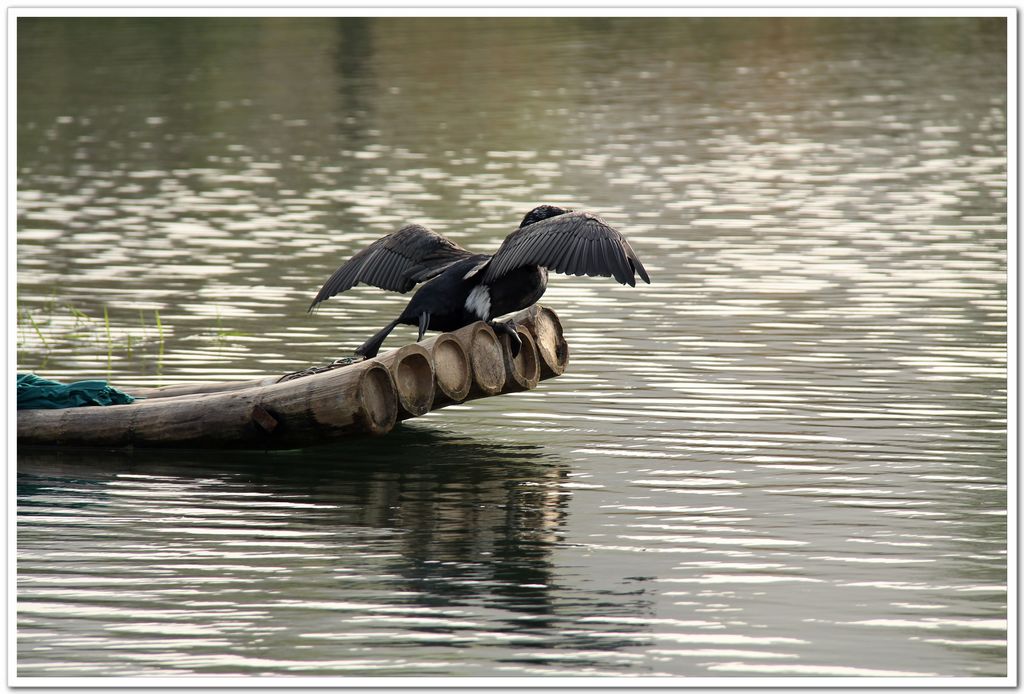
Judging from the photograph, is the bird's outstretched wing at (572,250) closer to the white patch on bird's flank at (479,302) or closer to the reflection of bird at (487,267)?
the reflection of bird at (487,267)

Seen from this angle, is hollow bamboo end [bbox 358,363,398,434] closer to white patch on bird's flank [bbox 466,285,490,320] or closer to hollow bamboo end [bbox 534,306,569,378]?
white patch on bird's flank [bbox 466,285,490,320]

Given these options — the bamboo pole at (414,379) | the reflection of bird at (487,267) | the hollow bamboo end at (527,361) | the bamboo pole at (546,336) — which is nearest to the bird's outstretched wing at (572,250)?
the reflection of bird at (487,267)

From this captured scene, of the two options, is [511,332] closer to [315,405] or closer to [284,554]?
[315,405]

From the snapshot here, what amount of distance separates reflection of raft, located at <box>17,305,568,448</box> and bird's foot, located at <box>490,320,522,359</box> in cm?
8

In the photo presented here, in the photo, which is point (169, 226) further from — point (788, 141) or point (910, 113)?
point (910, 113)

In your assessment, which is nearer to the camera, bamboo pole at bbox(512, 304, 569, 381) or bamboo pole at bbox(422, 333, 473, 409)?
bamboo pole at bbox(422, 333, 473, 409)

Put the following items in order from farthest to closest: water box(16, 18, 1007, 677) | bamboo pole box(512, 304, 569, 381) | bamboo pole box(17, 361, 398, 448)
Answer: bamboo pole box(512, 304, 569, 381) < bamboo pole box(17, 361, 398, 448) < water box(16, 18, 1007, 677)

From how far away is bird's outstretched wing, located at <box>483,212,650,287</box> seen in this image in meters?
9.41

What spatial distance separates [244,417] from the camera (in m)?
10.2

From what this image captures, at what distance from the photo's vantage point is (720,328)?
1480cm

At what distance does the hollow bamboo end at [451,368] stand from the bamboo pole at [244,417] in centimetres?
42

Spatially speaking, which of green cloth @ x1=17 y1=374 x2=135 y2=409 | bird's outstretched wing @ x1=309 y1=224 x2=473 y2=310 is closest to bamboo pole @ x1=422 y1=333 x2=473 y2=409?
bird's outstretched wing @ x1=309 y1=224 x2=473 y2=310

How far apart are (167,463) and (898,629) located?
5.20 metres

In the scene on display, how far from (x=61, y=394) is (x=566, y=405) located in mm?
3849
